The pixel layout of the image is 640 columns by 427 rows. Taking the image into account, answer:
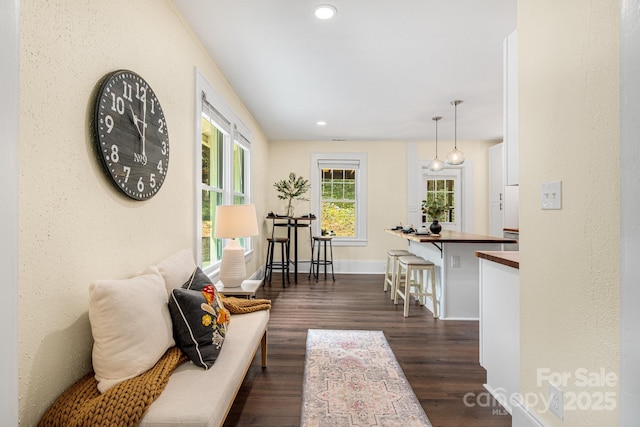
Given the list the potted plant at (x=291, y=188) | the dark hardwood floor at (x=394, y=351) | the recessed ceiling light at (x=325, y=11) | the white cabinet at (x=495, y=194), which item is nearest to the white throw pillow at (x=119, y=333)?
the dark hardwood floor at (x=394, y=351)

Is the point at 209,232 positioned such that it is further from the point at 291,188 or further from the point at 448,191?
the point at 448,191

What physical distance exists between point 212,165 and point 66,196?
2073 millimetres

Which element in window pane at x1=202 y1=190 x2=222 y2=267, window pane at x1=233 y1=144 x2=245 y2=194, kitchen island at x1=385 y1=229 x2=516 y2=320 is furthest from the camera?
window pane at x1=233 y1=144 x2=245 y2=194

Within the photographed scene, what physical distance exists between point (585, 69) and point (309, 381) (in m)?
2.21

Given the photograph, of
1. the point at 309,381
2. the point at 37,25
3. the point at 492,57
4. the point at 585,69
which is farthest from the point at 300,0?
the point at 309,381

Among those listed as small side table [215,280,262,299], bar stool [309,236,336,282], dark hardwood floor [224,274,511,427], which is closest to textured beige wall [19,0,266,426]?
small side table [215,280,262,299]

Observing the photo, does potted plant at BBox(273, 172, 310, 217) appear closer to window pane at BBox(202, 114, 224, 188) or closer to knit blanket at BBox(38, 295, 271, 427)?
window pane at BBox(202, 114, 224, 188)

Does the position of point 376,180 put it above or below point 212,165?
above

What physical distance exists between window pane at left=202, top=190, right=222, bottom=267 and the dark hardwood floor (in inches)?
36.6

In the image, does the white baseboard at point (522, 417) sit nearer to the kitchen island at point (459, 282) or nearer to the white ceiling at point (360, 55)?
the kitchen island at point (459, 282)

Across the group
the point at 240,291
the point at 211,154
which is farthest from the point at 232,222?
the point at 211,154

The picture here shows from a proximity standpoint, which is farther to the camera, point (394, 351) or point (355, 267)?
point (355, 267)

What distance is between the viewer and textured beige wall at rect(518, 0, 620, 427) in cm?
107

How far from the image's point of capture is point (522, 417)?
153 cm
